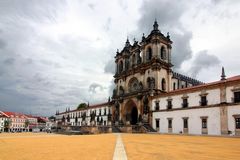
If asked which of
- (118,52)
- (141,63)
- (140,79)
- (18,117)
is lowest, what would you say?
(18,117)

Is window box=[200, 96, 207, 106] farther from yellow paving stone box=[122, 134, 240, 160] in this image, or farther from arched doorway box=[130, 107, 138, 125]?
arched doorway box=[130, 107, 138, 125]

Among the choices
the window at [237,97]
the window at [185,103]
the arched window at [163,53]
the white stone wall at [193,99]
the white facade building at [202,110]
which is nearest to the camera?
the window at [237,97]

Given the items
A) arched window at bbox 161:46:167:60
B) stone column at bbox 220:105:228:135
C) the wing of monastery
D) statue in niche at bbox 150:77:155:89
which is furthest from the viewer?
arched window at bbox 161:46:167:60

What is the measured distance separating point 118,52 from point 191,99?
107 feet

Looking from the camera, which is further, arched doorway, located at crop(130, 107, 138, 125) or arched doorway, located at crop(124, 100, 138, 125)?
arched doorway, located at crop(124, 100, 138, 125)

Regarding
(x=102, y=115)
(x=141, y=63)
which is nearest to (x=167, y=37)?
(x=141, y=63)

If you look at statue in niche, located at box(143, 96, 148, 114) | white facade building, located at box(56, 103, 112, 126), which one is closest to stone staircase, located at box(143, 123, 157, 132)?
statue in niche, located at box(143, 96, 148, 114)

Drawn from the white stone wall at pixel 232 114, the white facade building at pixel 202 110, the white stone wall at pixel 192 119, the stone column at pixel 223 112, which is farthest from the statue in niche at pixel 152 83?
the white stone wall at pixel 232 114

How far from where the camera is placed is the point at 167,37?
2163 inches

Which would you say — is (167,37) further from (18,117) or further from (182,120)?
(18,117)

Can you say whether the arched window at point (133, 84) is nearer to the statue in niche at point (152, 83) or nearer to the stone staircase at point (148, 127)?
the statue in niche at point (152, 83)

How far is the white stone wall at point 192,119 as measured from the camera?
33.5 metres

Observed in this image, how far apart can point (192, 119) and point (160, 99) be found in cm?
894

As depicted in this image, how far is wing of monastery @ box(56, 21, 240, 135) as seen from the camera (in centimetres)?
3278
